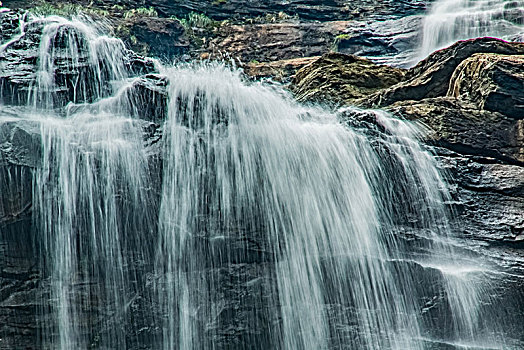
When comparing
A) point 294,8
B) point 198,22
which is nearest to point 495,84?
point 198,22

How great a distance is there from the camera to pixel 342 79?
323 inches

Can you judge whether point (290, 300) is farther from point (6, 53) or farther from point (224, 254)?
point (6, 53)

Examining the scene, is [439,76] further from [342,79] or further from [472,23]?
[472,23]

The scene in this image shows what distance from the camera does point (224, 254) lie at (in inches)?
182

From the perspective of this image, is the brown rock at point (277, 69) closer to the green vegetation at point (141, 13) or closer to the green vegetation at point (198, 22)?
the green vegetation at point (198, 22)

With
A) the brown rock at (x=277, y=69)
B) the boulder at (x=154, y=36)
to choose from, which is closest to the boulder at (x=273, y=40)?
the boulder at (x=154, y=36)

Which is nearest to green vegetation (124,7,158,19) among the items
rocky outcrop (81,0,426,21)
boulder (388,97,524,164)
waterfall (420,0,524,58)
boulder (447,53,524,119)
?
rocky outcrop (81,0,426,21)

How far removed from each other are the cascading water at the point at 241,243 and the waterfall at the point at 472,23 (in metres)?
9.18

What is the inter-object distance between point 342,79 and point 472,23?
7.43 metres

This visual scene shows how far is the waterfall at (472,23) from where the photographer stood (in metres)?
12.8

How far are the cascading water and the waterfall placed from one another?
9.18m

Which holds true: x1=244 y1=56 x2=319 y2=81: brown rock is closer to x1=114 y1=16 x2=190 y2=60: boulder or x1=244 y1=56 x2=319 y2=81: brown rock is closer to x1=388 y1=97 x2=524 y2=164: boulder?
x1=114 y1=16 x2=190 y2=60: boulder

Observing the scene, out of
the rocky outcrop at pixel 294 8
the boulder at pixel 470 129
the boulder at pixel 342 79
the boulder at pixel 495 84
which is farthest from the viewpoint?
the rocky outcrop at pixel 294 8

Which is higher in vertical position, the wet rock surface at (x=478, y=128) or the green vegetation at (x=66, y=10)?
the green vegetation at (x=66, y=10)
